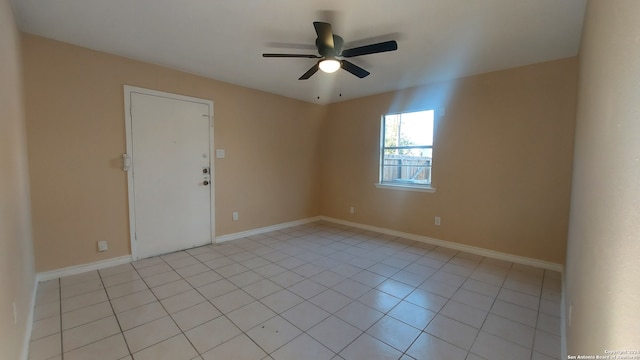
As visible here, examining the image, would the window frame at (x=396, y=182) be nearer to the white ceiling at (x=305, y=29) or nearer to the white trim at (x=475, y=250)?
the white trim at (x=475, y=250)

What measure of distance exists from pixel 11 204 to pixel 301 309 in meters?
2.14

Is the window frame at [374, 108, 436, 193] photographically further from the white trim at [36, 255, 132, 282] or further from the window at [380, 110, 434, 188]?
the white trim at [36, 255, 132, 282]

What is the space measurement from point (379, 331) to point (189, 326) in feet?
4.77

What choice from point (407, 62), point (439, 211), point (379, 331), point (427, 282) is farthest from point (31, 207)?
point (439, 211)

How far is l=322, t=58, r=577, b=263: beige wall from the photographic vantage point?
2.96 metres

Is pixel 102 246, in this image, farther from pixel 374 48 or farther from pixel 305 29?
pixel 374 48

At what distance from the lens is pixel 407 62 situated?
10.2 ft

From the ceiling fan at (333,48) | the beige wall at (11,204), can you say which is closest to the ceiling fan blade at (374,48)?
the ceiling fan at (333,48)

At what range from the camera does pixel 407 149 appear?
4309mm

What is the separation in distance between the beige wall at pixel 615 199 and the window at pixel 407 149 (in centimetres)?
286

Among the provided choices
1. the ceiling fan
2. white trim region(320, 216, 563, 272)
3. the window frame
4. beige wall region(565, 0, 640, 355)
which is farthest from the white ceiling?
white trim region(320, 216, 563, 272)

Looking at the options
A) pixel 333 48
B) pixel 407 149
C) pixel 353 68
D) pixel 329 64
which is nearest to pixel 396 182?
pixel 407 149

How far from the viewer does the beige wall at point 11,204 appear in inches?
53.8

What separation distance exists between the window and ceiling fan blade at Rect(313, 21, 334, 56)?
7.57ft
